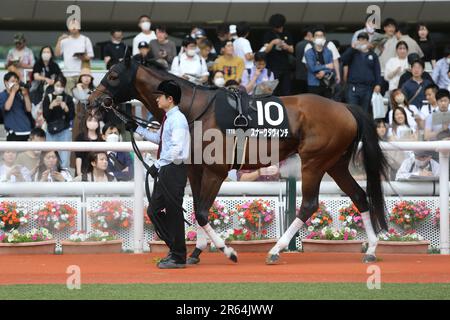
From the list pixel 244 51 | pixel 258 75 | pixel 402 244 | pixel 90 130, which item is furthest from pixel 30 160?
pixel 244 51

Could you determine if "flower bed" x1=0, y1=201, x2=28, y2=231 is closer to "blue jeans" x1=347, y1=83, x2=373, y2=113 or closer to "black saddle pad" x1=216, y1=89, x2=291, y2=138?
"black saddle pad" x1=216, y1=89, x2=291, y2=138

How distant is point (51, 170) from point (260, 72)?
4775mm

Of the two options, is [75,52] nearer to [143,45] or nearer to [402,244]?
[143,45]

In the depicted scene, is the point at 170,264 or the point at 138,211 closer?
the point at 170,264

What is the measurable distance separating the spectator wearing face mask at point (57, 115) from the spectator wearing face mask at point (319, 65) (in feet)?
11.3

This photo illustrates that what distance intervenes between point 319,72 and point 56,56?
397 centimetres

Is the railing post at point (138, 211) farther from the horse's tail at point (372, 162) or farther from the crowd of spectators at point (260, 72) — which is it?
the horse's tail at point (372, 162)

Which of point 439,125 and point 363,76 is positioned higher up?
point 363,76

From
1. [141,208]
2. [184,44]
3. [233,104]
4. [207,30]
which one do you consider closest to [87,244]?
[141,208]

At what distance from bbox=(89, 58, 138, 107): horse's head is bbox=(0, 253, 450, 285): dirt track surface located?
1.55 metres

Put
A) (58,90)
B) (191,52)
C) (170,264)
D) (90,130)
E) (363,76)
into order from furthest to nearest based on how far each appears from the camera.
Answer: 1. (363,76)
2. (191,52)
3. (58,90)
4. (90,130)
5. (170,264)

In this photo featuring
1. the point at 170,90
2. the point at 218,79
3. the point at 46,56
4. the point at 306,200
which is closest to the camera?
the point at 170,90

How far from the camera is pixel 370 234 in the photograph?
34.6ft

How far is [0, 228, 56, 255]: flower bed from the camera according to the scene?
36.5 ft
